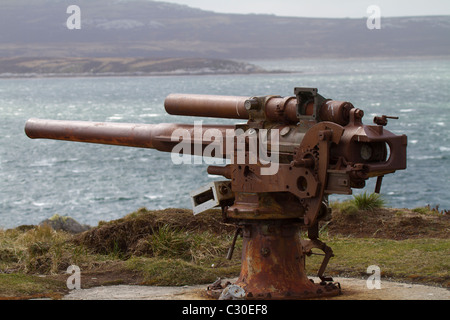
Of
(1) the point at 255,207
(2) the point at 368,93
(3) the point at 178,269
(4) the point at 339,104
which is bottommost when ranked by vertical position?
(2) the point at 368,93

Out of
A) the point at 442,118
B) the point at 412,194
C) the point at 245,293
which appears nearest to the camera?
the point at 245,293

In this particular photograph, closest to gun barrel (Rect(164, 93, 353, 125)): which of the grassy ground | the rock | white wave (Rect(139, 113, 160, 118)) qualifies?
the grassy ground

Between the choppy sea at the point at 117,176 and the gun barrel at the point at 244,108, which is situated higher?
the gun barrel at the point at 244,108

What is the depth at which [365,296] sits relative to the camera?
28.9 feet

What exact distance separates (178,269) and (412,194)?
82.3ft

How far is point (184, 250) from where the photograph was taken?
38.5 feet

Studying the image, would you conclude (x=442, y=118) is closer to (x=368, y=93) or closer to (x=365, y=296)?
(x=368, y=93)

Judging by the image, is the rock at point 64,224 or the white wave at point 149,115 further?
the white wave at point 149,115

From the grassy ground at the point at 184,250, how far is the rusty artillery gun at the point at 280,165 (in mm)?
1541

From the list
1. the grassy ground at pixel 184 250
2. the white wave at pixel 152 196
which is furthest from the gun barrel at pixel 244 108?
the white wave at pixel 152 196

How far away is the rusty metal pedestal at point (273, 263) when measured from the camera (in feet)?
28.2

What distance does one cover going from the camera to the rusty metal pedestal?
8.60 m

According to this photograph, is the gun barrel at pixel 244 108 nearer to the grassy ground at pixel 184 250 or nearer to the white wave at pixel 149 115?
the grassy ground at pixel 184 250
